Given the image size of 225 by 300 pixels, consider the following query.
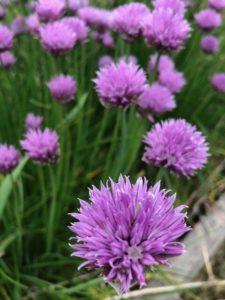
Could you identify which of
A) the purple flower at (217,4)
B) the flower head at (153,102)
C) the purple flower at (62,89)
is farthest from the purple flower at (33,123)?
the purple flower at (217,4)

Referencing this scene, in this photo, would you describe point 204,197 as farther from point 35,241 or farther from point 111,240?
point 111,240

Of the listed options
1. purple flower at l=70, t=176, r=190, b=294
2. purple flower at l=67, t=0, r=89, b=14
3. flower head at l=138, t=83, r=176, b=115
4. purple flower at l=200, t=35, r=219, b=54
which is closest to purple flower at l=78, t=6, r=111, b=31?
Answer: purple flower at l=67, t=0, r=89, b=14

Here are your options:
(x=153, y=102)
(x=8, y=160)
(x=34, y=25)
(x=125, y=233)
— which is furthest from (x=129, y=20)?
(x=125, y=233)

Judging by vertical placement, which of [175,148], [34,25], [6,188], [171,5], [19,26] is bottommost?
[175,148]

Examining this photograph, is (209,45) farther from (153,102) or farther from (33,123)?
(33,123)

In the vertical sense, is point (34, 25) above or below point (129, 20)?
above

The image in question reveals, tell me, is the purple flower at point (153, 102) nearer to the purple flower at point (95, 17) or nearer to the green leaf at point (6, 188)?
the green leaf at point (6, 188)

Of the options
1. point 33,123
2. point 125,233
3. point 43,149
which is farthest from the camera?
point 33,123
